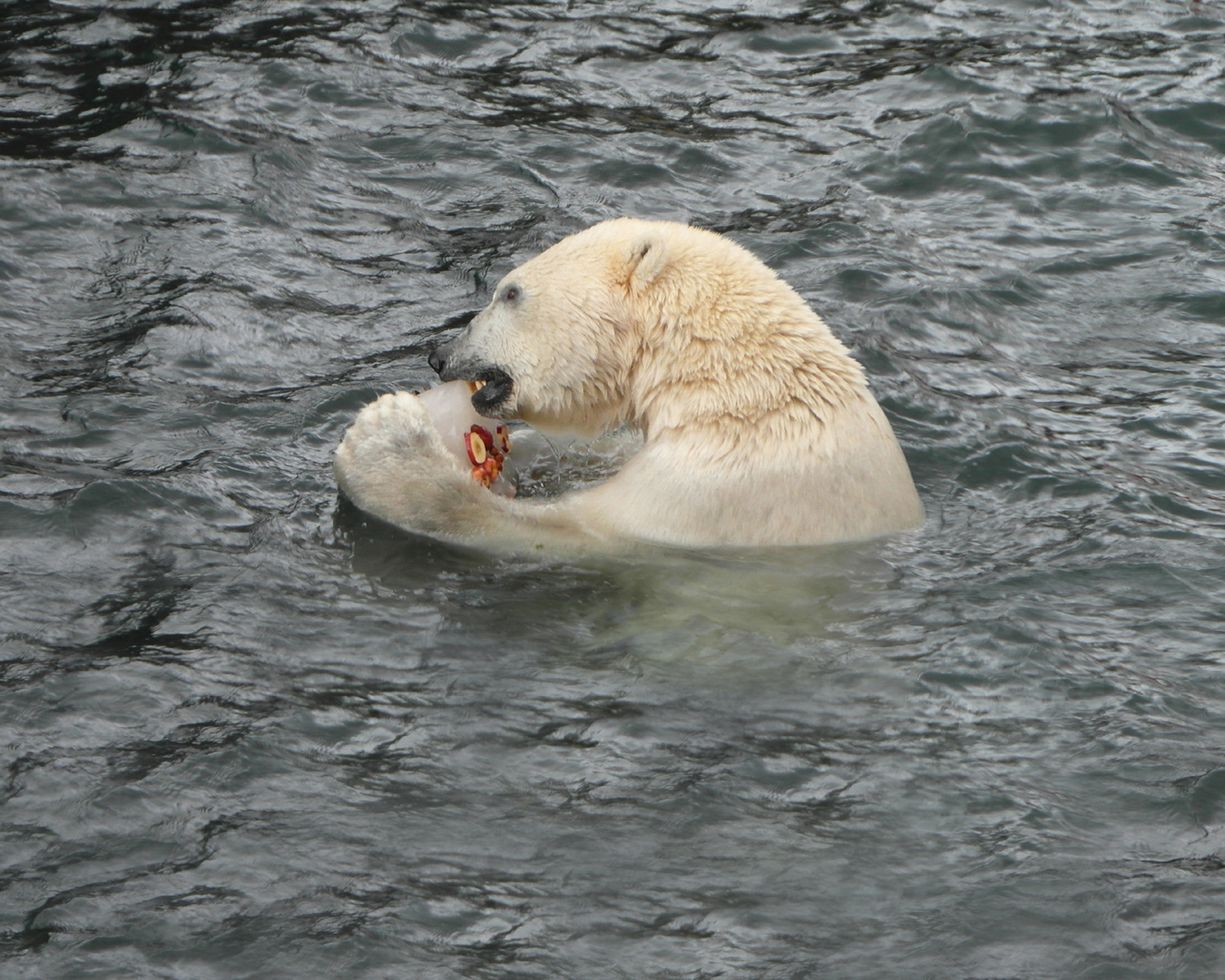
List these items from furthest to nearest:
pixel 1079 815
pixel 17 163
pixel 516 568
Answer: pixel 17 163
pixel 516 568
pixel 1079 815

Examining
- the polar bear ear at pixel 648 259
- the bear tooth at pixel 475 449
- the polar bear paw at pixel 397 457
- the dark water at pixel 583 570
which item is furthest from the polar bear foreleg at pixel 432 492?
the polar bear ear at pixel 648 259

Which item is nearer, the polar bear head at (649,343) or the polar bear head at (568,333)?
the polar bear head at (649,343)

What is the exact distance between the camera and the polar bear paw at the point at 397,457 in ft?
16.3

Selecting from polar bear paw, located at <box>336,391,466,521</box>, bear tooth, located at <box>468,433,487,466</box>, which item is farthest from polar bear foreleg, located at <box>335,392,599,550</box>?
bear tooth, located at <box>468,433,487,466</box>

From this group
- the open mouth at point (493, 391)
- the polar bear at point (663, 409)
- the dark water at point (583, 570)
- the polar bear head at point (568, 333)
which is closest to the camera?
the dark water at point (583, 570)

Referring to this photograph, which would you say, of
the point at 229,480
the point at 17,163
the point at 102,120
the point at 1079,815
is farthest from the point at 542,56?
the point at 1079,815

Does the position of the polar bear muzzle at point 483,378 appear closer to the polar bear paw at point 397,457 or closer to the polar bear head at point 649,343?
the polar bear head at point 649,343

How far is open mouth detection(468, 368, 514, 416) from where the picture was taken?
17.1ft

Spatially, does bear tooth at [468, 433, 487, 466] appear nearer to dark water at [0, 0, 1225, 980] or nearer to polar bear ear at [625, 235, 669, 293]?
dark water at [0, 0, 1225, 980]

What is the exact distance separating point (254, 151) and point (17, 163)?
1242 millimetres

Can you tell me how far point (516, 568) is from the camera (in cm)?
496

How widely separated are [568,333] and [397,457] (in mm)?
752

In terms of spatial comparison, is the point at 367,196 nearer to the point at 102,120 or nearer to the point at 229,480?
the point at 102,120

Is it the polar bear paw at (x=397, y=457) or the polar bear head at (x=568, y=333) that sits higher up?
the polar bear head at (x=568, y=333)
